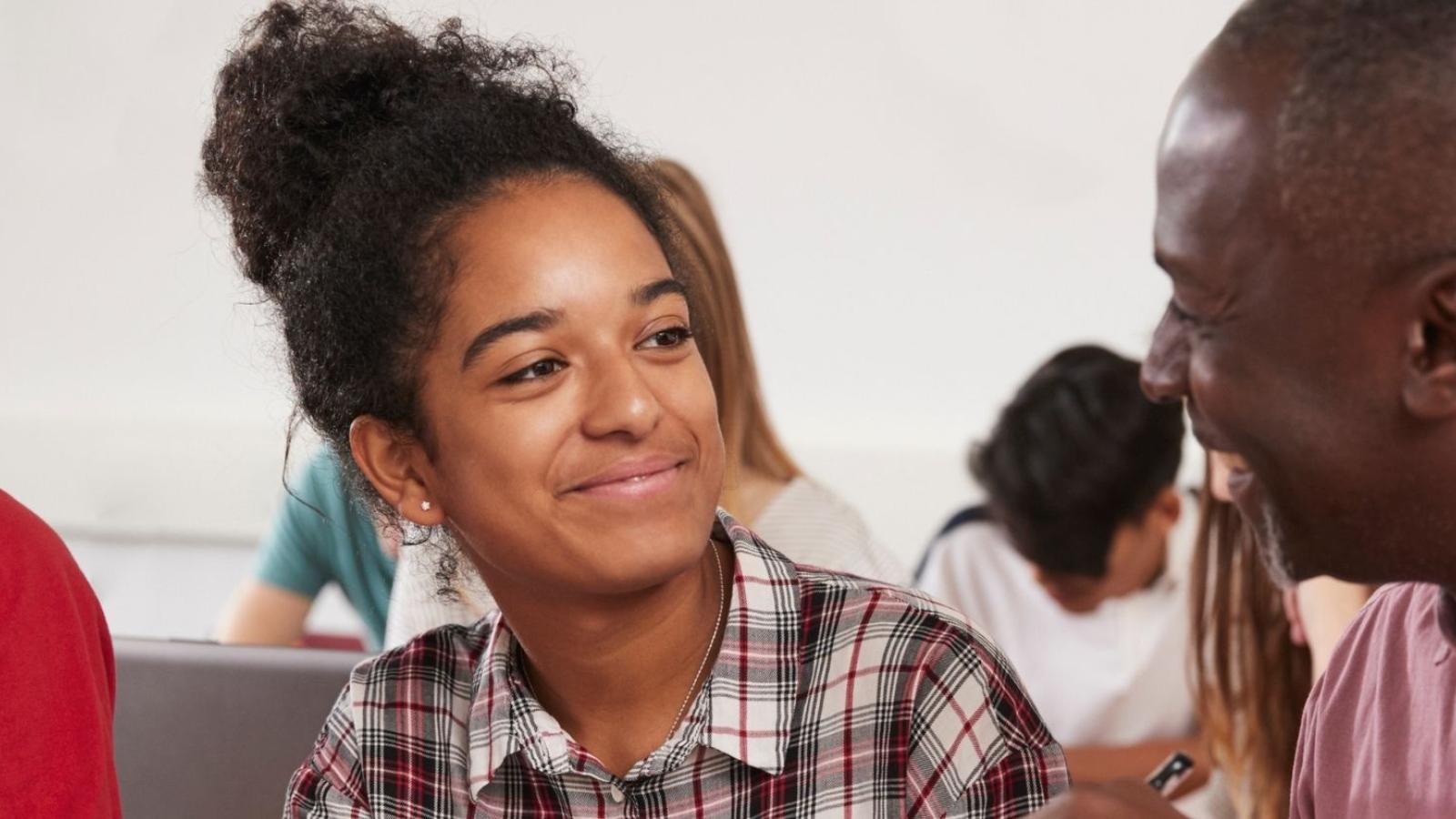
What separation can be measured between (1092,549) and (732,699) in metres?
1.42

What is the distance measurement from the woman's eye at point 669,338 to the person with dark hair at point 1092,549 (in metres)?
1.37

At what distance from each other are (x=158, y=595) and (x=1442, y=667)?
11.1 ft

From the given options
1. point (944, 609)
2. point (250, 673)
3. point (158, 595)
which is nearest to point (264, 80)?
point (250, 673)

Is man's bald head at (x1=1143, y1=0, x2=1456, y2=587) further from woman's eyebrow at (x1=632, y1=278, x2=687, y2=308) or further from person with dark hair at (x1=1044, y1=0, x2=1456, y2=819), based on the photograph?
woman's eyebrow at (x1=632, y1=278, x2=687, y2=308)

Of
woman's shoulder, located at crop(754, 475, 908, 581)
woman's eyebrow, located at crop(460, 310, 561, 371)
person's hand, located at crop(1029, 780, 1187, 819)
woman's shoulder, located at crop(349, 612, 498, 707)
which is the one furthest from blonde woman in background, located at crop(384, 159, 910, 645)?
person's hand, located at crop(1029, 780, 1187, 819)

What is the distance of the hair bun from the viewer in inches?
51.1

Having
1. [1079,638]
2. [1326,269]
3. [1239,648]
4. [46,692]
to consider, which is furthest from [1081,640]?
[1326,269]

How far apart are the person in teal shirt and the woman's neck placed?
3.41ft

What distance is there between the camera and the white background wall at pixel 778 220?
3.58 meters

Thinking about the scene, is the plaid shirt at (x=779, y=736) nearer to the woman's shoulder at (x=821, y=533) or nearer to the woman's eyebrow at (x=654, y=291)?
the woman's eyebrow at (x=654, y=291)

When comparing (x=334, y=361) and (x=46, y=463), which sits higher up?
(x=334, y=361)

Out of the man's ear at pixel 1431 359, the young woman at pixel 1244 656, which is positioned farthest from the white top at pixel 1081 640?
the man's ear at pixel 1431 359

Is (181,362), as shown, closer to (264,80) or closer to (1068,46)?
(1068,46)

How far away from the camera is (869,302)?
12.1ft
